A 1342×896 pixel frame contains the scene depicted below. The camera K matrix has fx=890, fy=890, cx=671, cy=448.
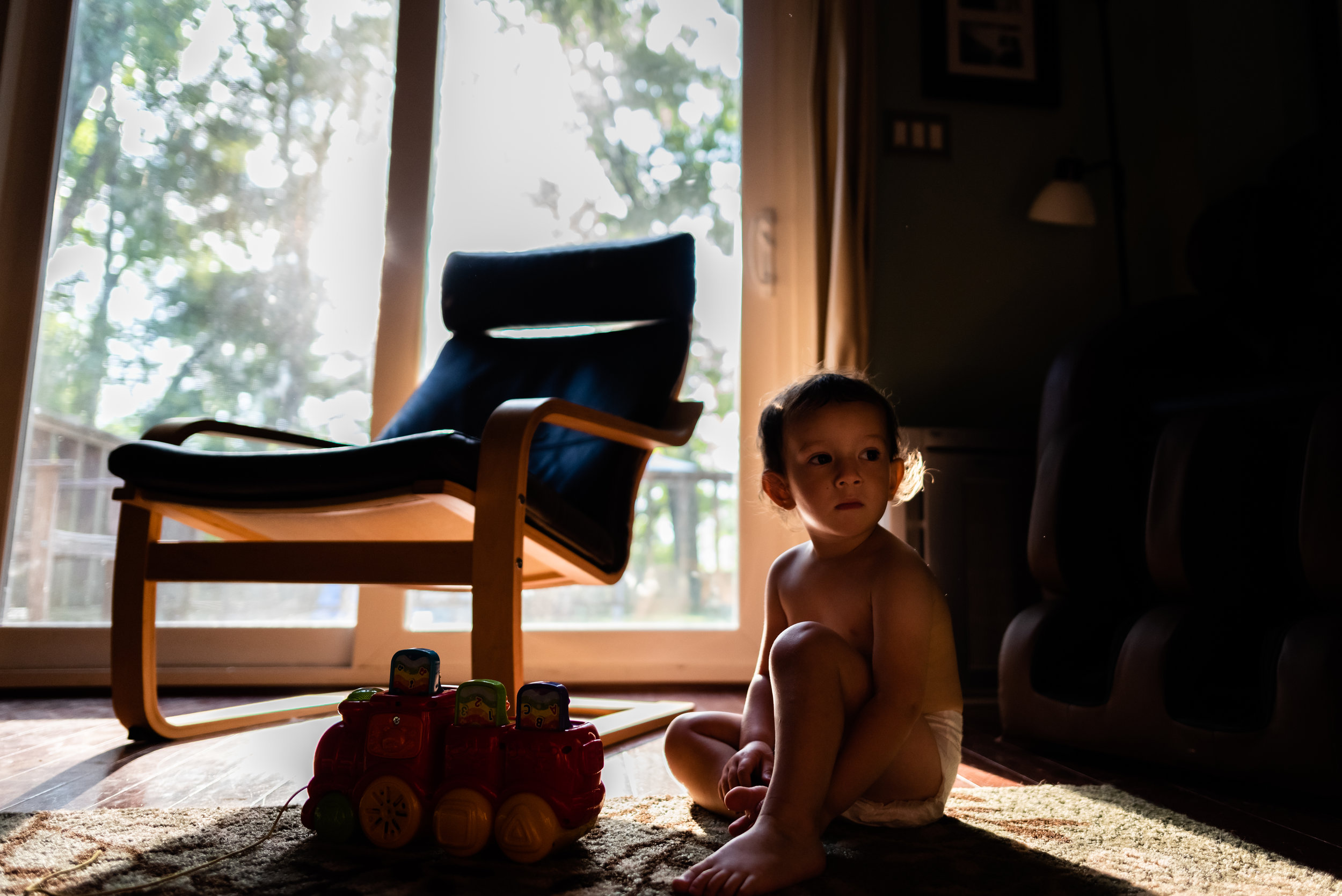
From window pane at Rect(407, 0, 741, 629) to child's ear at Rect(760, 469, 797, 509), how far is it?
1174 mm

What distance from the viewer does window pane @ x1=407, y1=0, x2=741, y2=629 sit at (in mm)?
2193

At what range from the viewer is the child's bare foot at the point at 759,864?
2.19 feet

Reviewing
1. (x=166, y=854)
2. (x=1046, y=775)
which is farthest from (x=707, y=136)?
(x=166, y=854)

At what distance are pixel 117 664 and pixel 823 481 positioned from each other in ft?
3.55

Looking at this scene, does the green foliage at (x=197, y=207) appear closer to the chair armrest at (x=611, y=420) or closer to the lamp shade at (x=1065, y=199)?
the chair armrest at (x=611, y=420)

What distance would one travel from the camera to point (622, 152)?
89.2 inches

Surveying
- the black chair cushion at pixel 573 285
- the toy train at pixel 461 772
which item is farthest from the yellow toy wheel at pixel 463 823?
the black chair cushion at pixel 573 285

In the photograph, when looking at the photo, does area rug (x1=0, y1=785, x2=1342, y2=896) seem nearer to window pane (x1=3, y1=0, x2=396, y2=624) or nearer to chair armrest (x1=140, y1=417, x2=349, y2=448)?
chair armrest (x1=140, y1=417, x2=349, y2=448)

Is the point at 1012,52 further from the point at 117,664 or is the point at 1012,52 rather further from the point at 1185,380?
the point at 117,664

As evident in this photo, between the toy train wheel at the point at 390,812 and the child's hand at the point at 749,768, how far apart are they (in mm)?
283

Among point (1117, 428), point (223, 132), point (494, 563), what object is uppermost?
point (223, 132)

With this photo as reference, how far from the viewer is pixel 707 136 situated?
2270mm

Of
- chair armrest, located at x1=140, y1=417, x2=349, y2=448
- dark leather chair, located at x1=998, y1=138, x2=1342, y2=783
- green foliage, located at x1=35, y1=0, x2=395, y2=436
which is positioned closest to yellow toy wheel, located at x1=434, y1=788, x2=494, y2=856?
chair armrest, located at x1=140, y1=417, x2=349, y2=448

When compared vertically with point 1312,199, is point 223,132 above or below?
above
